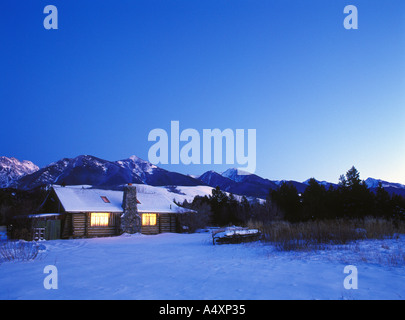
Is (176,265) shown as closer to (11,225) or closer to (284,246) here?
(284,246)

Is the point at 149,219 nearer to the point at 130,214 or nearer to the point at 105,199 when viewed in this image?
the point at 130,214

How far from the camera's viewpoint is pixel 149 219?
31250 millimetres

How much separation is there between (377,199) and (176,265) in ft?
133

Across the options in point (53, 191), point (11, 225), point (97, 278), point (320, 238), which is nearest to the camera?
point (97, 278)

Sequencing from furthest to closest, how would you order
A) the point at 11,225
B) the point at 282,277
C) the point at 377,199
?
the point at 377,199, the point at 11,225, the point at 282,277

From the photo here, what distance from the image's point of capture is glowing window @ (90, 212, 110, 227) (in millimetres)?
27594

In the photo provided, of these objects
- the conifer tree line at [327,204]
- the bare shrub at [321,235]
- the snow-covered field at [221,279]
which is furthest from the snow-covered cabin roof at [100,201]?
the bare shrub at [321,235]

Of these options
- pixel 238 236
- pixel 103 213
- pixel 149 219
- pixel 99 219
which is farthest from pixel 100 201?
pixel 238 236

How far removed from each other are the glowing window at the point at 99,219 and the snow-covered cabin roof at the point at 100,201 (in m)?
0.66

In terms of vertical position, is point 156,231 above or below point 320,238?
below

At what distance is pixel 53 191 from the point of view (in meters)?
28.6

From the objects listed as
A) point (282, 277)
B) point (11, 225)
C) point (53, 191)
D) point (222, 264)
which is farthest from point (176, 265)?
point (53, 191)

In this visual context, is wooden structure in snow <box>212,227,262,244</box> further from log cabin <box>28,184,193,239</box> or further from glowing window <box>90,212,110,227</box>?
glowing window <box>90,212,110,227</box>
